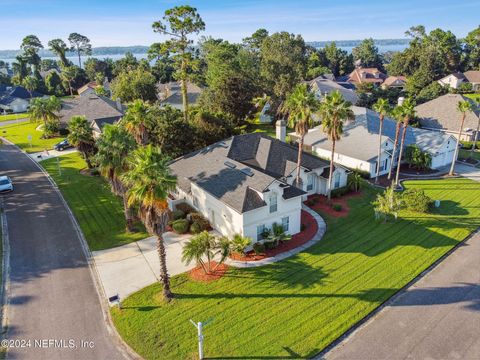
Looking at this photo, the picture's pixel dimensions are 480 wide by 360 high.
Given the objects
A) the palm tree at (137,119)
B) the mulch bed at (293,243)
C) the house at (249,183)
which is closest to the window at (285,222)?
the house at (249,183)

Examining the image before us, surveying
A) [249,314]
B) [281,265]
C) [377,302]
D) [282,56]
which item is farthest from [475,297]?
[282,56]

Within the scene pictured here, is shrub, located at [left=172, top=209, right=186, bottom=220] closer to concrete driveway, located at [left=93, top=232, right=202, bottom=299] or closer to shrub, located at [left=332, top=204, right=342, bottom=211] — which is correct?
concrete driveway, located at [left=93, top=232, right=202, bottom=299]

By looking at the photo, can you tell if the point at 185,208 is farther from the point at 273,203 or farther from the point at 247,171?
the point at 273,203

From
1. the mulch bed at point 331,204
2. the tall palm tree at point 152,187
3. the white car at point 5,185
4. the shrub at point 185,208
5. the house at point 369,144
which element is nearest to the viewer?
the tall palm tree at point 152,187

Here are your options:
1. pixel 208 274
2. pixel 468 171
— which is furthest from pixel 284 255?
pixel 468 171

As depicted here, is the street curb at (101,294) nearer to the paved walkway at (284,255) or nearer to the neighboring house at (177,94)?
the paved walkway at (284,255)

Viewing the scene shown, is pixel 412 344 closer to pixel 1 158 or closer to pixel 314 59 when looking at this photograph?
pixel 1 158

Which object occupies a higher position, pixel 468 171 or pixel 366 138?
pixel 366 138
